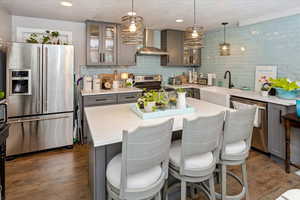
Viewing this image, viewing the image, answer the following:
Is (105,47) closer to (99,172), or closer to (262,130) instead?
(99,172)

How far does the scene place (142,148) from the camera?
1.25 metres

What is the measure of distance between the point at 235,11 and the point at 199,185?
116 inches

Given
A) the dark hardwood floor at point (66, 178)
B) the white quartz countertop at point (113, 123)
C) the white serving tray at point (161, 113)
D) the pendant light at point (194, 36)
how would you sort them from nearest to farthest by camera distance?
the white quartz countertop at point (113, 123) < the white serving tray at point (161, 113) < the dark hardwood floor at point (66, 178) < the pendant light at point (194, 36)

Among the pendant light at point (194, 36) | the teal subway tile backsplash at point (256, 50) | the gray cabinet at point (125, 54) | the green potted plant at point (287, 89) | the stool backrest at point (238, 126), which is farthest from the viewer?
the gray cabinet at point (125, 54)

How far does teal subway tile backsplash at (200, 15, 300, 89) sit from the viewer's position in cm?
322

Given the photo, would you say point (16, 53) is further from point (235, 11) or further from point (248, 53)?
point (248, 53)

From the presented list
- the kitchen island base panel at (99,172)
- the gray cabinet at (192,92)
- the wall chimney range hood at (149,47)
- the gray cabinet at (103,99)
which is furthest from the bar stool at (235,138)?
the wall chimney range hood at (149,47)

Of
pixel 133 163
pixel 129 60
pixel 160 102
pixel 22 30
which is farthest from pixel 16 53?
pixel 133 163

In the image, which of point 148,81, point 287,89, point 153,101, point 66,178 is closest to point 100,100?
point 148,81

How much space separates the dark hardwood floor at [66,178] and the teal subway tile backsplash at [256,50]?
5.67 feet

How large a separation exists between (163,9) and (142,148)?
2.69 metres

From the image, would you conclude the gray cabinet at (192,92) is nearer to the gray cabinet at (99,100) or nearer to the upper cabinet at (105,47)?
the upper cabinet at (105,47)

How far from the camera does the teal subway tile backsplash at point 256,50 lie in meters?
3.22

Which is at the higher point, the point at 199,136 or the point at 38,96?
the point at 38,96
